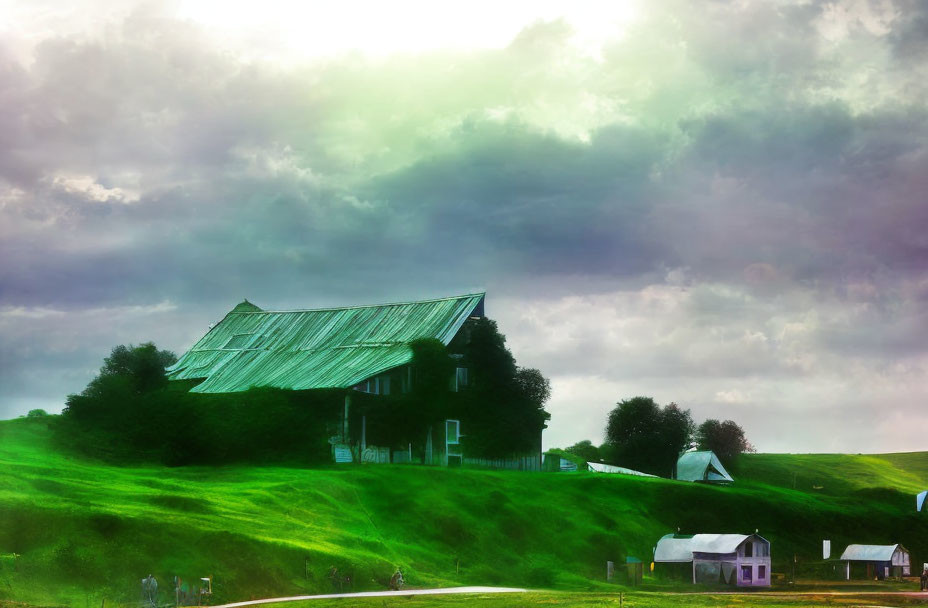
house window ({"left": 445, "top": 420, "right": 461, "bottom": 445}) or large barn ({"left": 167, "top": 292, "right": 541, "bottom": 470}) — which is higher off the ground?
large barn ({"left": 167, "top": 292, "right": 541, "bottom": 470})

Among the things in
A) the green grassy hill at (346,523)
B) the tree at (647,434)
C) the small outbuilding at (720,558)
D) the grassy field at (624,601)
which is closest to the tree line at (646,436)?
the tree at (647,434)

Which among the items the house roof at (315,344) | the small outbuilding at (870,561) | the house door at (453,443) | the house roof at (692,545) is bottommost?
the small outbuilding at (870,561)

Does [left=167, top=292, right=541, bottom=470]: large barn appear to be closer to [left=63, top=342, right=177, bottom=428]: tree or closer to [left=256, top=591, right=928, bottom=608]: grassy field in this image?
[left=63, top=342, right=177, bottom=428]: tree

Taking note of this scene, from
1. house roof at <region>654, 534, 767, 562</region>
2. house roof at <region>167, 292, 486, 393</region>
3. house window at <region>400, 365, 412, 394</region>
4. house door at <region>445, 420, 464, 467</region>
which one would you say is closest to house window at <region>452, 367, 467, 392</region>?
house roof at <region>167, 292, 486, 393</region>

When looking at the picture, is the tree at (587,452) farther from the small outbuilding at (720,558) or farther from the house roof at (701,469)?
the small outbuilding at (720,558)

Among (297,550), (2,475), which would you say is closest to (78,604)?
(297,550)

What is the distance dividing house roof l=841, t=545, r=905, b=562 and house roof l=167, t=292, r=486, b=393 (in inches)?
1689

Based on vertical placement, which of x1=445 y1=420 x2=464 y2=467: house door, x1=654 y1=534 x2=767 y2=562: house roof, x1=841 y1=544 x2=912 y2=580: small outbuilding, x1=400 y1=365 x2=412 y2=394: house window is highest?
x1=400 y1=365 x2=412 y2=394: house window

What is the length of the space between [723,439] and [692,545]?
78104mm

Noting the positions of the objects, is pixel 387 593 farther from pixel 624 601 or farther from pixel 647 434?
pixel 647 434

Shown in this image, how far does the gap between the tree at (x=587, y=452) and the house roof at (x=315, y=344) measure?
47323mm

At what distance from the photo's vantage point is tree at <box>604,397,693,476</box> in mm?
146250

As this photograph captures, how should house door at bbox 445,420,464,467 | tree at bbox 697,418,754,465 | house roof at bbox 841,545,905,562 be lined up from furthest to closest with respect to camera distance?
1. tree at bbox 697,418,754,465
2. house door at bbox 445,420,464,467
3. house roof at bbox 841,545,905,562

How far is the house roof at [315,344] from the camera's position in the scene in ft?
375
